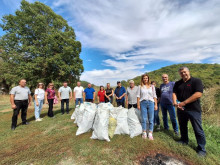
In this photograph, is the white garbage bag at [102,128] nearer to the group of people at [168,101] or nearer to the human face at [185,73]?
the group of people at [168,101]

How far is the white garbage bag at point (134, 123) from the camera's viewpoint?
2.68 m

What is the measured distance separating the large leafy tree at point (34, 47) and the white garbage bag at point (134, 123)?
9386 mm

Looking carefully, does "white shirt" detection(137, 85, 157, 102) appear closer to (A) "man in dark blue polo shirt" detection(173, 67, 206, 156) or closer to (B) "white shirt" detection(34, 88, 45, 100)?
(A) "man in dark blue polo shirt" detection(173, 67, 206, 156)

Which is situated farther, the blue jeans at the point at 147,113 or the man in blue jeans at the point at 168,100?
the man in blue jeans at the point at 168,100

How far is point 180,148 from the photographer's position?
2.18 meters

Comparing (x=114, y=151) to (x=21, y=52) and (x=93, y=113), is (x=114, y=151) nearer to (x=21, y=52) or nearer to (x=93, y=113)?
(x=93, y=113)

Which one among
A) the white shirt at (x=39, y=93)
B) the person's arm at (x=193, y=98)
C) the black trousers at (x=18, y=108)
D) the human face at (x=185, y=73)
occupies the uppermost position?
the human face at (x=185, y=73)

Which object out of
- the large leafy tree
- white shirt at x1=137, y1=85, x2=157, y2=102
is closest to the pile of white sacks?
white shirt at x1=137, y1=85, x2=157, y2=102

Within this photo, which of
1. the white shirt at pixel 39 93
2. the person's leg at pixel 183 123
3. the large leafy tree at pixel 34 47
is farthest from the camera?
the large leafy tree at pixel 34 47

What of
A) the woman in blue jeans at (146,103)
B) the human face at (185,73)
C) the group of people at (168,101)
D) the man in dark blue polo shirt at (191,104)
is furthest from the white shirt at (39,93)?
the human face at (185,73)

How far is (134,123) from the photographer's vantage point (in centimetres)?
272

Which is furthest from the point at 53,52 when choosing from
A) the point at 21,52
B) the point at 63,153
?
the point at 63,153

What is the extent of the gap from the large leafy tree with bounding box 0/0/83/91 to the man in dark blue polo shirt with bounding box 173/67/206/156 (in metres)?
10.3

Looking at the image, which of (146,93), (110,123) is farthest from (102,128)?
(146,93)
